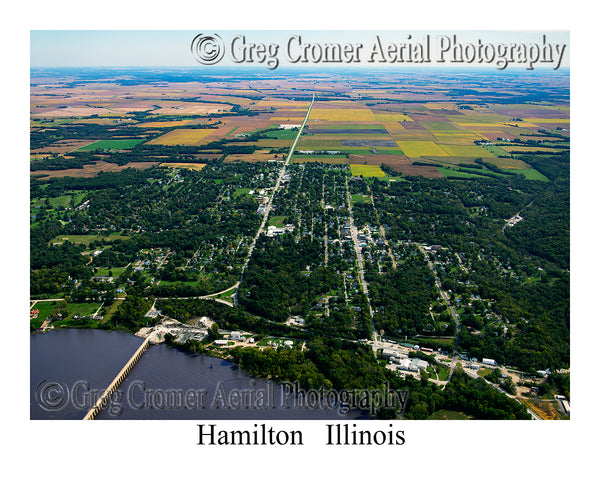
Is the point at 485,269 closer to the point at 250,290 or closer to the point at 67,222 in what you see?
the point at 250,290

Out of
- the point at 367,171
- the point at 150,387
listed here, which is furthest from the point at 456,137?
the point at 150,387

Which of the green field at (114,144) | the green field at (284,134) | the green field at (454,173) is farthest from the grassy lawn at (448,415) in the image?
the green field at (114,144)

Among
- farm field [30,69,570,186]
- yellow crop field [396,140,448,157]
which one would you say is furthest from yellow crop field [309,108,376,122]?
yellow crop field [396,140,448,157]

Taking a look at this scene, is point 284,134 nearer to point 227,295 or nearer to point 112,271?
point 112,271

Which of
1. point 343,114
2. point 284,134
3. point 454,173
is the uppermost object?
point 343,114

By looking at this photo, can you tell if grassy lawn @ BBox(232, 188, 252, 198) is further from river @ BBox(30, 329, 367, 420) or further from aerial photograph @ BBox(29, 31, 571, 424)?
river @ BBox(30, 329, 367, 420)
